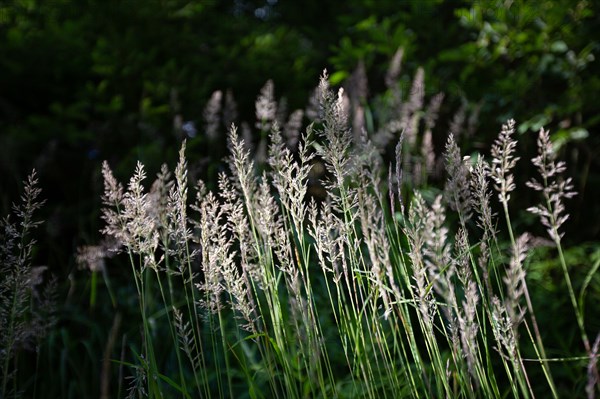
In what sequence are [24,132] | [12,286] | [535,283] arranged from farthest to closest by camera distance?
[24,132] → [535,283] → [12,286]

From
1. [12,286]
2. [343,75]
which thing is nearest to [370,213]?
[12,286]

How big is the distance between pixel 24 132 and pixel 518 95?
3.74 m

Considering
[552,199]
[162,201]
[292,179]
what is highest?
[162,201]

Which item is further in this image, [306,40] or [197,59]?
[306,40]

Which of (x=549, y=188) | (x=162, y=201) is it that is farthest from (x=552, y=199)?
(x=162, y=201)

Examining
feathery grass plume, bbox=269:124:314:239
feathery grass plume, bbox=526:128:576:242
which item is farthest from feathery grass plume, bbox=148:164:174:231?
feathery grass plume, bbox=526:128:576:242

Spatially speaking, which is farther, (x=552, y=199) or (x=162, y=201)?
(x=162, y=201)

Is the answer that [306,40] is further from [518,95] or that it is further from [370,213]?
[370,213]

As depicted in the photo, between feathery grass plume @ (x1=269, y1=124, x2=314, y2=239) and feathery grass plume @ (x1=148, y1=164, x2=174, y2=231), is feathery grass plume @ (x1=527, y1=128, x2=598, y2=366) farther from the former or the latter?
feathery grass plume @ (x1=148, y1=164, x2=174, y2=231)

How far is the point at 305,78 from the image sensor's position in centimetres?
488

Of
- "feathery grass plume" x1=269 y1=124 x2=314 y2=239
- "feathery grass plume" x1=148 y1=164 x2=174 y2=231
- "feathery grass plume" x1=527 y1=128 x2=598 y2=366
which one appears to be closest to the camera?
"feathery grass plume" x1=527 y1=128 x2=598 y2=366

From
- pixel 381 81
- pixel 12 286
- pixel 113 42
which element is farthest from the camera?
pixel 381 81

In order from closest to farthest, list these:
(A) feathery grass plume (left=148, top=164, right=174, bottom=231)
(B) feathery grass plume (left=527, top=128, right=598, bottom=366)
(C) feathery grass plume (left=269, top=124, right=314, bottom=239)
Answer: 1. (B) feathery grass plume (left=527, top=128, right=598, bottom=366)
2. (C) feathery grass plume (left=269, top=124, right=314, bottom=239)
3. (A) feathery grass plume (left=148, top=164, right=174, bottom=231)

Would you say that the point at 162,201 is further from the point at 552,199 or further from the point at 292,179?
the point at 552,199
